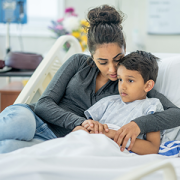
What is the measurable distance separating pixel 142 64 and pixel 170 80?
0.88 ft

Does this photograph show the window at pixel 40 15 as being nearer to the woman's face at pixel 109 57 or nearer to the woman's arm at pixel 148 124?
the woman's face at pixel 109 57

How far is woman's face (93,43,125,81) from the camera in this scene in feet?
3.92

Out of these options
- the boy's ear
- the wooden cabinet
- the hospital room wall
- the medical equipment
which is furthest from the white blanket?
the hospital room wall

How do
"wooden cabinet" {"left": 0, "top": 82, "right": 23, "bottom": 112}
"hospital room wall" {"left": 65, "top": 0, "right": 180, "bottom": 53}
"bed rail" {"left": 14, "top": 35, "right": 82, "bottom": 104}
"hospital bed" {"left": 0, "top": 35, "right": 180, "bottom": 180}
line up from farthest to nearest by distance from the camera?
"hospital room wall" {"left": 65, "top": 0, "right": 180, "bottom": 53}, "wooden cabinet" {"left": 0, "top": 82, "right": 23, "bottom": 112}, "bed rail" {"left": 14, "top": 35, "right": 82, "bottom": 104}, "hospital bed" {"left": 0, "top": 35, "right": 180, "bottom": 180}

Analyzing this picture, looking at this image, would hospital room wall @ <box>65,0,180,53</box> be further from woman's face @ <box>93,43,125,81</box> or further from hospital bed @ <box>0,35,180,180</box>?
hospital bed @ <box>0,35,180,180</box>

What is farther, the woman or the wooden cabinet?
the wooden cabinet

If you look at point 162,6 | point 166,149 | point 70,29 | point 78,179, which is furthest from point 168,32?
point 78,179

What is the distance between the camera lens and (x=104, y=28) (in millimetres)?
1222

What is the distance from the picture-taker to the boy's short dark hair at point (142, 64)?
115cm

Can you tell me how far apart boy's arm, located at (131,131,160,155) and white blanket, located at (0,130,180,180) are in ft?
0.52

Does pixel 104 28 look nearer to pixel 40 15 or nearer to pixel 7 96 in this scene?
pixel 7 96

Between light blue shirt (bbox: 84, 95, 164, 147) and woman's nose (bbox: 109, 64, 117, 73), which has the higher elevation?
woman's nose (bbox: 109, 64, 117, 73)

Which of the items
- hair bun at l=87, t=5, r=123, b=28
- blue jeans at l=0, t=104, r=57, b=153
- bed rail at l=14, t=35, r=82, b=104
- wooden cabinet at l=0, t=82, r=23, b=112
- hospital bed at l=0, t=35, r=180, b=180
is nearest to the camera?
hospital bed at l=0, t=35, r=180, b=180

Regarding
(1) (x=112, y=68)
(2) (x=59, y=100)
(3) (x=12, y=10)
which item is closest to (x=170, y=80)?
(1) (x=112, y=68)
